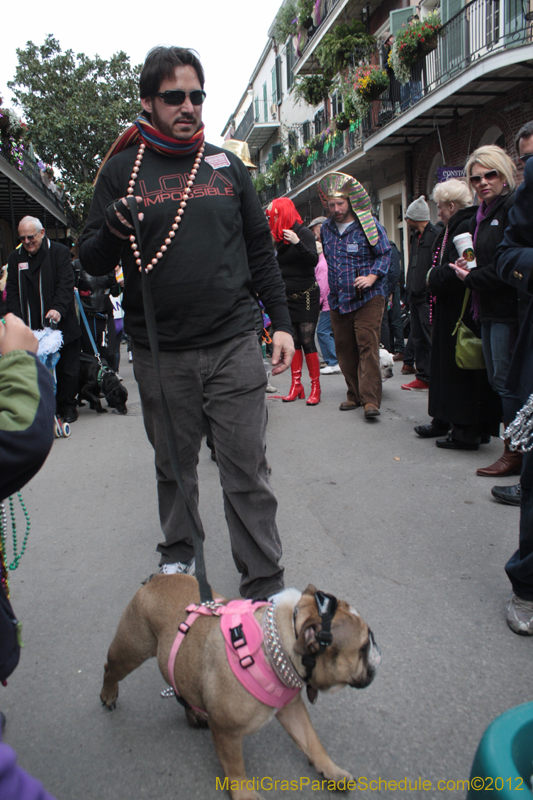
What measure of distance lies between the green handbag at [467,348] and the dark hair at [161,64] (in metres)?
2.87

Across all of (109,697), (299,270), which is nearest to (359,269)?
(299,270)

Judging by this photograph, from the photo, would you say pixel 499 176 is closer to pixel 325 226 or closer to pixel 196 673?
pixel 325 226

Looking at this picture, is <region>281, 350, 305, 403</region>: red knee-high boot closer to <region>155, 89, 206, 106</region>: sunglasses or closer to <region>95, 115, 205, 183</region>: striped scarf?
<region>95, 115, 205, 183</region>: striped scarf

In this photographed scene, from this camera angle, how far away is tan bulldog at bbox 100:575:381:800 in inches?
64.6

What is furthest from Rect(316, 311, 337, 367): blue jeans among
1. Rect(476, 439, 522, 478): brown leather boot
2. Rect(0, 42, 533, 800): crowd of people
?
Rect(0, 42, 533, 800): crowd of people

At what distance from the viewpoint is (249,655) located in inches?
67.6

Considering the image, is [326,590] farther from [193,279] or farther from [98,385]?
[98,385]

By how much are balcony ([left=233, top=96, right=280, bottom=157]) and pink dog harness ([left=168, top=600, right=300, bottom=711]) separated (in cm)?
3761

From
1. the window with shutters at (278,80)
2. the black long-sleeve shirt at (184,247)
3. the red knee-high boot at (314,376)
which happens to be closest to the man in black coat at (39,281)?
the red knee-high boot at (314,376)

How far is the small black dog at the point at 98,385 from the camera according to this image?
24.5 feet

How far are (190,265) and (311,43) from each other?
77.0ft

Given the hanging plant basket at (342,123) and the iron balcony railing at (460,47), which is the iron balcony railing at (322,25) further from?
the iron balcony railing at (460,47)

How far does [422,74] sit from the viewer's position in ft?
51.0

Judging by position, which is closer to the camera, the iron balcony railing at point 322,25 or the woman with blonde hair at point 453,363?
the woman with blonde hair at point 453,363
